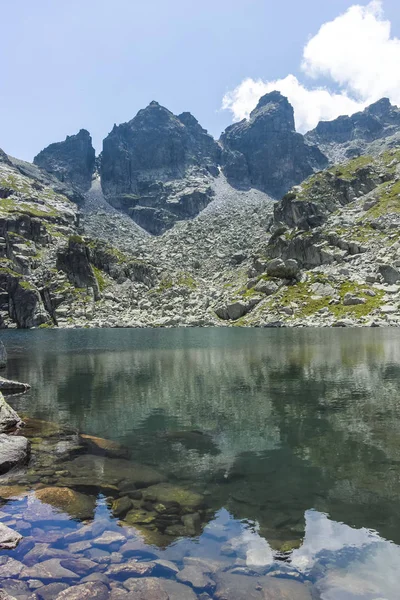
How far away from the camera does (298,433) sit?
29375mm

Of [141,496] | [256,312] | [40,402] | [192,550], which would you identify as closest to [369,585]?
[192,550]

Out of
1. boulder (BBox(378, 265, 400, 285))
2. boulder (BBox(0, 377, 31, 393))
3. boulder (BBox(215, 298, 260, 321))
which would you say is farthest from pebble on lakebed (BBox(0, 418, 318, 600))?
boulder (BBox(378, 265, 400, 285))

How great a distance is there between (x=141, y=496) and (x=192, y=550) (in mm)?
5138

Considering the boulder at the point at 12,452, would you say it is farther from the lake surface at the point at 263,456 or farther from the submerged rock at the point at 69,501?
the submerged rock at the point at 69,501

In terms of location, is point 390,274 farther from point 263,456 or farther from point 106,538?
point 106,538

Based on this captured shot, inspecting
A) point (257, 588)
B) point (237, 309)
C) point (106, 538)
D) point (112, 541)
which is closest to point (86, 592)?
point (112, 541)

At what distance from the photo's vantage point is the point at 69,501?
18.9 meters

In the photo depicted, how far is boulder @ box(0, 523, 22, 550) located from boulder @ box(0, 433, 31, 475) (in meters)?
8.17

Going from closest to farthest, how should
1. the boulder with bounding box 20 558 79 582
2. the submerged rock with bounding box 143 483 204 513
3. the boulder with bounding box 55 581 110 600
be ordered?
the boulder with bounding box 55 581 110 600, the boulder with bounding box 20 558 79 582, the submerged rock with bounding box 143 483 204 513

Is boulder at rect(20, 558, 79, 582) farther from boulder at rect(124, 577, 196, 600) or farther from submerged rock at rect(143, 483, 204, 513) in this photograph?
submerged rock at rect(143, 483, 204, 513)

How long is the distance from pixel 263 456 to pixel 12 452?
1416 cm

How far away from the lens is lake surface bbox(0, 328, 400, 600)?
1442cm

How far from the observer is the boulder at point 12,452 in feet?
76.2

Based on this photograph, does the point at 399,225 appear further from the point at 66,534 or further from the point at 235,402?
the point at 66,534
